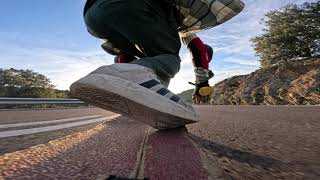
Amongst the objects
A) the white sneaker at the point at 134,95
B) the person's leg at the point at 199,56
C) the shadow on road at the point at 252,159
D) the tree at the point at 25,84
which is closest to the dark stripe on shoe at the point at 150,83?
the white sneaker at the point at 134,95

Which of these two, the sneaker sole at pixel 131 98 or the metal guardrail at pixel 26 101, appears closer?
the sneaker sole at pixel 131 98

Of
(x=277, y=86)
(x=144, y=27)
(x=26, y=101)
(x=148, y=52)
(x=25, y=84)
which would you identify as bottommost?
(x=148, y=52)

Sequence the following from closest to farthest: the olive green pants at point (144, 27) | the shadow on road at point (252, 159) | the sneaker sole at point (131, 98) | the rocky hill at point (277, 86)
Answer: the shadow on road at point (252, 159)
the sneaker sole at point (131, 98)
the olive green pants at point (144, 27)
the rocky hill at point (277, 86)

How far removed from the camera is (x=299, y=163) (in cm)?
97

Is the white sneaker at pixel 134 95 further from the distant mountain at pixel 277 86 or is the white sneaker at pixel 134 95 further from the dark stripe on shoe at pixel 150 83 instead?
the distant mountain at pixel 277 86

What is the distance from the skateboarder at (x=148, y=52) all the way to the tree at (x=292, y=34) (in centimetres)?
2809

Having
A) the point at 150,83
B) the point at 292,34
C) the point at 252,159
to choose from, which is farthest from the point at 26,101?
the point at 292,34

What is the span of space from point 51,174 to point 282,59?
1231 inches

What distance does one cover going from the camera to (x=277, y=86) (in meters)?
19.6

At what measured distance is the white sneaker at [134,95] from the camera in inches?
53.1

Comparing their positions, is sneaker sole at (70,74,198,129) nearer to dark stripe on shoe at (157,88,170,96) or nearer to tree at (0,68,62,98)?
dark stripe on shoe at (157,88,170,96)

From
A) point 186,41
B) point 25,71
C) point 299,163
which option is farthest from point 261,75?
point 25,71

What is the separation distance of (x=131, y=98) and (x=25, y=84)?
5730cm

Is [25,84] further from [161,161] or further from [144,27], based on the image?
[161,161]
